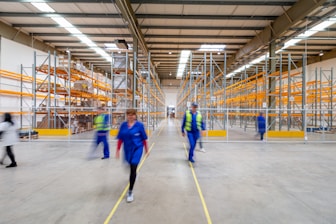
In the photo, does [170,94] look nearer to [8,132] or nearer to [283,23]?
[283,23]

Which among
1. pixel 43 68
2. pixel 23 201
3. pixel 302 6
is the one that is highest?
pixel 302 6

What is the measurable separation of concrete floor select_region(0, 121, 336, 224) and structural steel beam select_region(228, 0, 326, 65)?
800cm

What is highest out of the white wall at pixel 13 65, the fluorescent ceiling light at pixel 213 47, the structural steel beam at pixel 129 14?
the fluorescent ceiling light at pixel 213 47

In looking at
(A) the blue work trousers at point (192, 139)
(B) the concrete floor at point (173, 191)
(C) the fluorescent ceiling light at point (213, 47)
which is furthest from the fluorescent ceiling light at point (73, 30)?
(A) the blue work trousers at point (192, 139)

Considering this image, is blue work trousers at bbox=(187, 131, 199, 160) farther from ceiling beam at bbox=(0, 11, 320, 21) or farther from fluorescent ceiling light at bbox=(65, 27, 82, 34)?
fluorescent ceiling light at bbox=(65, 27, 82, 34)

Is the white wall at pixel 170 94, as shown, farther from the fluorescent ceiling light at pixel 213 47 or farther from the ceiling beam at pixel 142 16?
the ceiling beam at pixel 142 16

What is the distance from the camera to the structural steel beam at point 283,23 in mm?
10233

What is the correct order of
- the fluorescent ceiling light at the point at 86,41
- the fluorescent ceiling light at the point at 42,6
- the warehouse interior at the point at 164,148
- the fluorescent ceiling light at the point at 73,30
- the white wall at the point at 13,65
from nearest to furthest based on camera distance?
the warehouse interior at the point at 164,148
the fluorescent ceiling light at the point at 42,6
the white wall at the point at 13,65
the fluorescent ceiling light at the point at 73,30
the fluorescent ceiling light at the point at 86,41

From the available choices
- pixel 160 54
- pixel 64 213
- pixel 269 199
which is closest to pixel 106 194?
pixel 64 213

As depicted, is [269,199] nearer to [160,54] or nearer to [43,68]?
[43,68]

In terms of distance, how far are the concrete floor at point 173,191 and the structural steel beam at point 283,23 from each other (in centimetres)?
800

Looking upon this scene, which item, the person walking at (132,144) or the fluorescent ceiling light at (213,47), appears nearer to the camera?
the person walking at (132,144)

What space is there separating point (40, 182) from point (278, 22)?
586 inches

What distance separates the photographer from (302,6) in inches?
418
